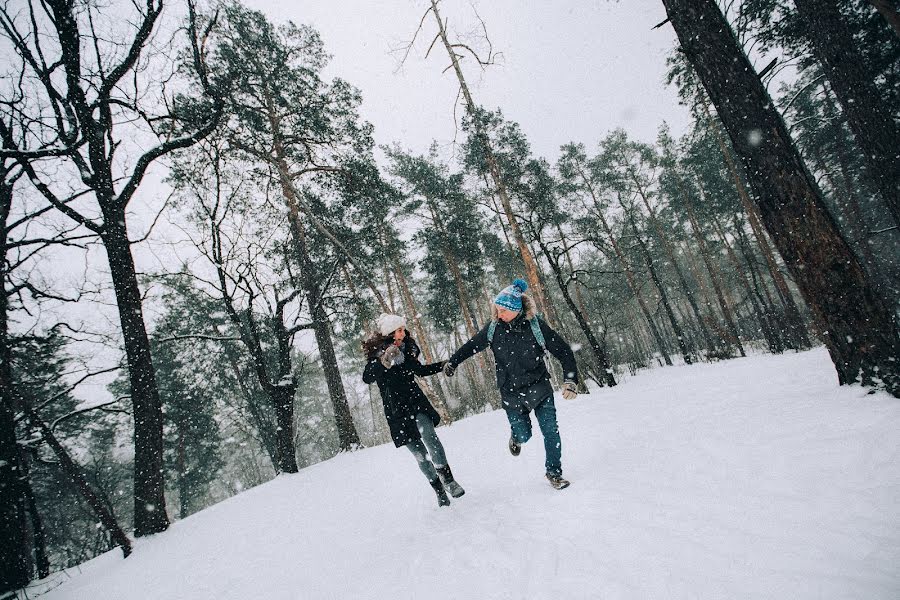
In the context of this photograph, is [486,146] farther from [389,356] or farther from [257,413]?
[257,413]

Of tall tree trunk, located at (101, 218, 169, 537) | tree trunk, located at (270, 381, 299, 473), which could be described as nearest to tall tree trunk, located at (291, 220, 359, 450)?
tree trunk, located at (270, 381, 299, 473)

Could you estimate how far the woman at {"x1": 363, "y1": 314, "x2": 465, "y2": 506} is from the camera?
3670 millimetres

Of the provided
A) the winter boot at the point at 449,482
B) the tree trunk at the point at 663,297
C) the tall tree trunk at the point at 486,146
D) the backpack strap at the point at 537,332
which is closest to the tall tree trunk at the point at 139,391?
the winter boot at the point at 449,482

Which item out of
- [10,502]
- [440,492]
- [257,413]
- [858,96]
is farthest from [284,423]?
[858,96]

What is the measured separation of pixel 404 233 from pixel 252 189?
9.54 m

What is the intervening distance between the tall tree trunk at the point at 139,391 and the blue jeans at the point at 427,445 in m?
4.82

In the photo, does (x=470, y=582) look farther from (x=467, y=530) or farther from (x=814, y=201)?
(x=814, y=201)

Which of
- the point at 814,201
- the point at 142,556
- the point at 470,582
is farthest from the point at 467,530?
the point at 142,556

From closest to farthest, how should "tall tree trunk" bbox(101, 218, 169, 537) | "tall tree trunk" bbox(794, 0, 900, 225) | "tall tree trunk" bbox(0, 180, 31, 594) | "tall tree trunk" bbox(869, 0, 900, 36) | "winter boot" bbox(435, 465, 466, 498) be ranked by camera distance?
"winter boot" bbox(435, 465, 466, 498) < "tall tree trunk" bbox(869, 0, 900, 36) < "tall tree trunk" bbox(0, 180, 31, 594) < "tall tree trunk" bbox(794, 0, 900, 225) < "tall tree trunk" bbox(101, 218, 169, 537)

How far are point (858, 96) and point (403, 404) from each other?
8.26 metres

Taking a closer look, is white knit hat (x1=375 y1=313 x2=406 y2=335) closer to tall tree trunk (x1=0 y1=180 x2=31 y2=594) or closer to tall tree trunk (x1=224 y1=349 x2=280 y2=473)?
tall tree trunk (x1=0 y1=180 x2=31 y2=594)

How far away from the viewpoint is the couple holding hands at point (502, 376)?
345 centimetres

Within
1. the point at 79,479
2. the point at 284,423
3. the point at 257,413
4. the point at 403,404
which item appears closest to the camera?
the point at 403,404

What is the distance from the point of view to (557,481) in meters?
3.29
